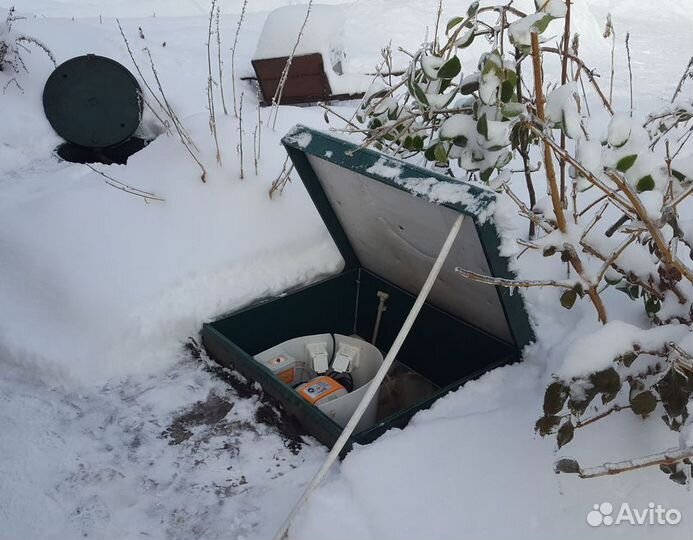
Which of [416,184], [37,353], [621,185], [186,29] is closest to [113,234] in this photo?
[37,353]

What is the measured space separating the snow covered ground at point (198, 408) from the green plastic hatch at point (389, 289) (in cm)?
9

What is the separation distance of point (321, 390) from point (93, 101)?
8.09 feet

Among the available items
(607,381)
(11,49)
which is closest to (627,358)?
(607,381)

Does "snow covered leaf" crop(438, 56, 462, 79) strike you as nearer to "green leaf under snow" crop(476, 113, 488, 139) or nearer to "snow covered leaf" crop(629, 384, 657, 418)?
"green leaf under snow" crop(476, 113, 488, 139)

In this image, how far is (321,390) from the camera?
2.17m

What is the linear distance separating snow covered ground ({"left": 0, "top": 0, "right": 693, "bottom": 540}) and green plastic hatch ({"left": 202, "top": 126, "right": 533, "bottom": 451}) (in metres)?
0.09

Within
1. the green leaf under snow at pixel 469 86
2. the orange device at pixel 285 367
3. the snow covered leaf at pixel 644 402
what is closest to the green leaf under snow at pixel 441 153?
the green leaf under snow at pixel 469 86

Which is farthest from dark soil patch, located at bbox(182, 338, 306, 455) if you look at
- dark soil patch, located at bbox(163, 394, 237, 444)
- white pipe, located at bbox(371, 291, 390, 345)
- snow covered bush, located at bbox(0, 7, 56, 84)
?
snow covered bush, located at bbox(0, 7, 56, 84)

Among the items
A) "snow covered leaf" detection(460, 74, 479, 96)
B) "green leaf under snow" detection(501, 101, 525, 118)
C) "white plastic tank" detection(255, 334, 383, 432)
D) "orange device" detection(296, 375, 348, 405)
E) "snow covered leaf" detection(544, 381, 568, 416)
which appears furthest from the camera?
"white plastic tank" detection(255, 334, 383, 432)

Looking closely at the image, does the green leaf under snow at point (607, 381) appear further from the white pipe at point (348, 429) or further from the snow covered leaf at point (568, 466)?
the white pipe at point (348, 429)

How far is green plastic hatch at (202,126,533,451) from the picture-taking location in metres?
1.76

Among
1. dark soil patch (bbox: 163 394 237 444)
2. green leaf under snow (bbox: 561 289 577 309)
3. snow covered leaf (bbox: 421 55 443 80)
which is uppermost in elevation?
snow covered leaf (bbox: 421 55 443 80)

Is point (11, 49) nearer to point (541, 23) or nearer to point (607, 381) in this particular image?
point (541, 23)

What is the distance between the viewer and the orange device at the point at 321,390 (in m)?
Result: 2.14
